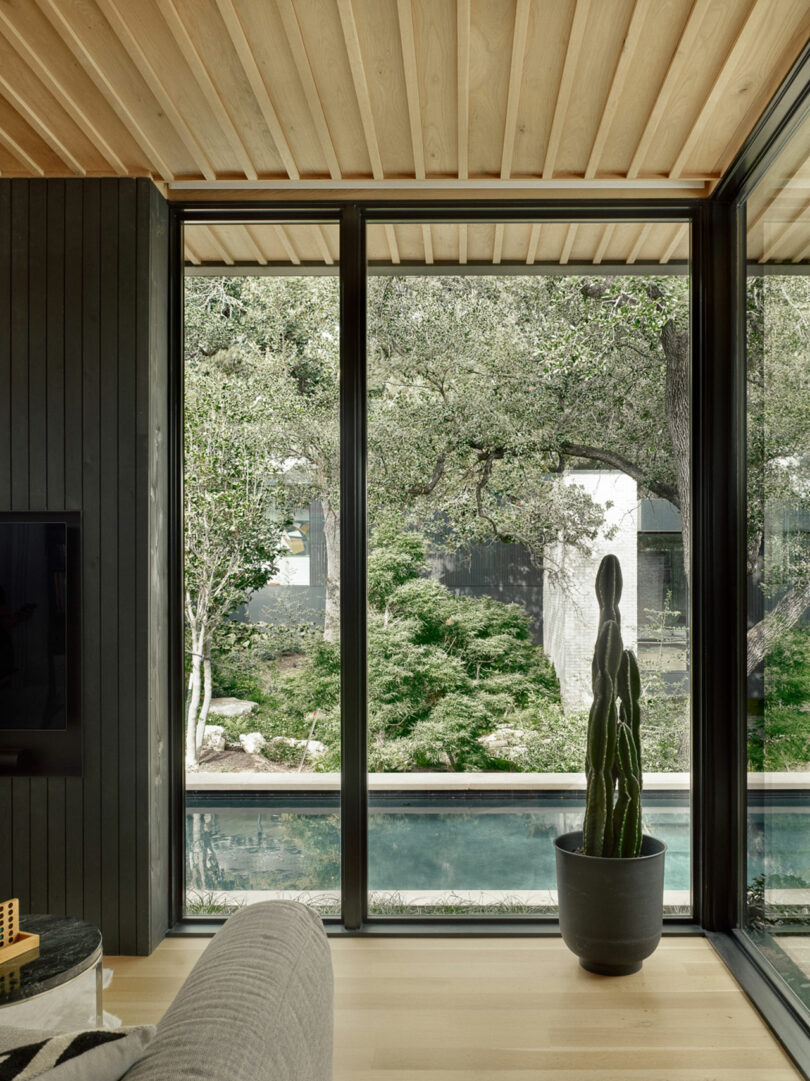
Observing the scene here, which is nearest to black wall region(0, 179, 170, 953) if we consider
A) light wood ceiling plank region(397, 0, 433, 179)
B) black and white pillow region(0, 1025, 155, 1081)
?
Result: light wood ceiling plank region(397, 0, 433, 179)

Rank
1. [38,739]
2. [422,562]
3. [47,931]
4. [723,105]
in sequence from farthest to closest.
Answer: [422,562]
[38,739]
[723,105]
[47,931]

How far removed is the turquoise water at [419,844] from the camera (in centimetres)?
308

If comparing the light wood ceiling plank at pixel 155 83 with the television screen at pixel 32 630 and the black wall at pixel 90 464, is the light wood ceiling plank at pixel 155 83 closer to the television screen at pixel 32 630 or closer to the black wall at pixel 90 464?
the black wall at pixel 90 464

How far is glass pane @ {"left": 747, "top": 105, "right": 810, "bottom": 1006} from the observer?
2.28 metres

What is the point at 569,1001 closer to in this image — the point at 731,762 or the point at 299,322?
the point at 731,762

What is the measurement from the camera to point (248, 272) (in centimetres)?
323

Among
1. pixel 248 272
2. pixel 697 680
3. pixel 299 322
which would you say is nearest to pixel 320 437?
pixel 299 322

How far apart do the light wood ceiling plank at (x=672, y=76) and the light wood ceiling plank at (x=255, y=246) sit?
1.41m

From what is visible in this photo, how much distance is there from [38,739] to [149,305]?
1.60 meters

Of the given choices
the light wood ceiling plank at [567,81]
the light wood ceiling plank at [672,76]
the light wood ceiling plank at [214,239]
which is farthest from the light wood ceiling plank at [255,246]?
the light wood ceiling plank at [672,76]

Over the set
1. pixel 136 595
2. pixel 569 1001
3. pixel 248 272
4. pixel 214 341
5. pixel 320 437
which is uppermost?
pixel 248 272

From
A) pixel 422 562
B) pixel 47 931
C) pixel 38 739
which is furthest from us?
pixel 422 562

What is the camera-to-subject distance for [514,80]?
2342 millimetres

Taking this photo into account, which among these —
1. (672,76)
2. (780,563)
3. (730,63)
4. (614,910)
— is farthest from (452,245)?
(614,910)
